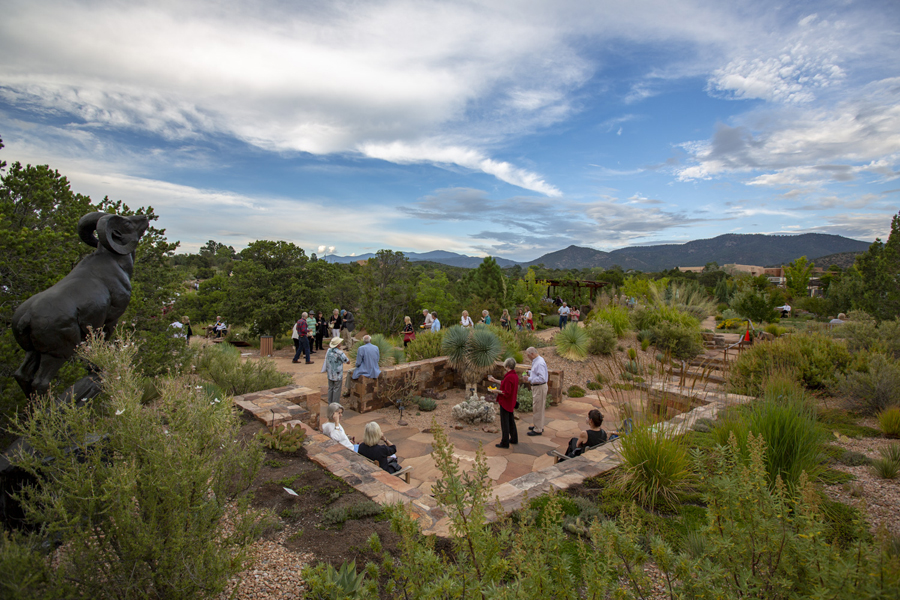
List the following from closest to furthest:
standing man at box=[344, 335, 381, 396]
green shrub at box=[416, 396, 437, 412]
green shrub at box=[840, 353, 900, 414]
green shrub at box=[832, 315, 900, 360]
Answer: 1. green shrub at box=[840, 353, 900, 414]
2. standing man at box=[344, 335, 381, 396]
3. green shrub at box=[416, 396, 437, 412]
4. green shrub at box=[832, 315, 900, 360]

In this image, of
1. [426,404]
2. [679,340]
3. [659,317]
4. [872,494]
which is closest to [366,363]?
[426,404]

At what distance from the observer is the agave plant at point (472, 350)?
939cm

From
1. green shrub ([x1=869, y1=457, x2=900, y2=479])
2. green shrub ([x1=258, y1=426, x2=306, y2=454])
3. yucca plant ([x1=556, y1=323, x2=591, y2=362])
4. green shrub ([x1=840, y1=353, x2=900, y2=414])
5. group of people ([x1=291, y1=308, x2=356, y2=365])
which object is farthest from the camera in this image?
group of people ([x1=291, y1=308, x2=356, y2=365])

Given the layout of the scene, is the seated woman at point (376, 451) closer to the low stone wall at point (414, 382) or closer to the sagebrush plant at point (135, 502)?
the sagebrush plant at point (135, 502)

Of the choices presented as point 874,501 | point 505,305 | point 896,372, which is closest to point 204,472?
point 874,501

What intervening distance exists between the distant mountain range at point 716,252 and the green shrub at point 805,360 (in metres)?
99.9

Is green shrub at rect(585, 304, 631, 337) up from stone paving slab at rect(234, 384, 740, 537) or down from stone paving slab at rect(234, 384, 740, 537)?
up

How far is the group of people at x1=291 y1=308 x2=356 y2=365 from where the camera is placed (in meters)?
12.6

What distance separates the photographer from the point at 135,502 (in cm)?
190

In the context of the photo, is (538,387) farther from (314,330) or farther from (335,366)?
(314,330)

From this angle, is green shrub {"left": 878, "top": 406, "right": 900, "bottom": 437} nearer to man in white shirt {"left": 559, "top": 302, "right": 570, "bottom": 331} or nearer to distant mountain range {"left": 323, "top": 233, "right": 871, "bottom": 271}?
man in white shirt {"left": 559, "top": 302, "right": 570, "bottom": 331}

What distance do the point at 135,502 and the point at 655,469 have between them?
12.8 feet

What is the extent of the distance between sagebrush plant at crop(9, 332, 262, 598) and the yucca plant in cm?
1010

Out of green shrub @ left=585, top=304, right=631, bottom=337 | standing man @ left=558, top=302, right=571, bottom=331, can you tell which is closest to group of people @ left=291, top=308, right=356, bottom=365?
green shrub @ left=585, top=304, right=631, bottom=337
